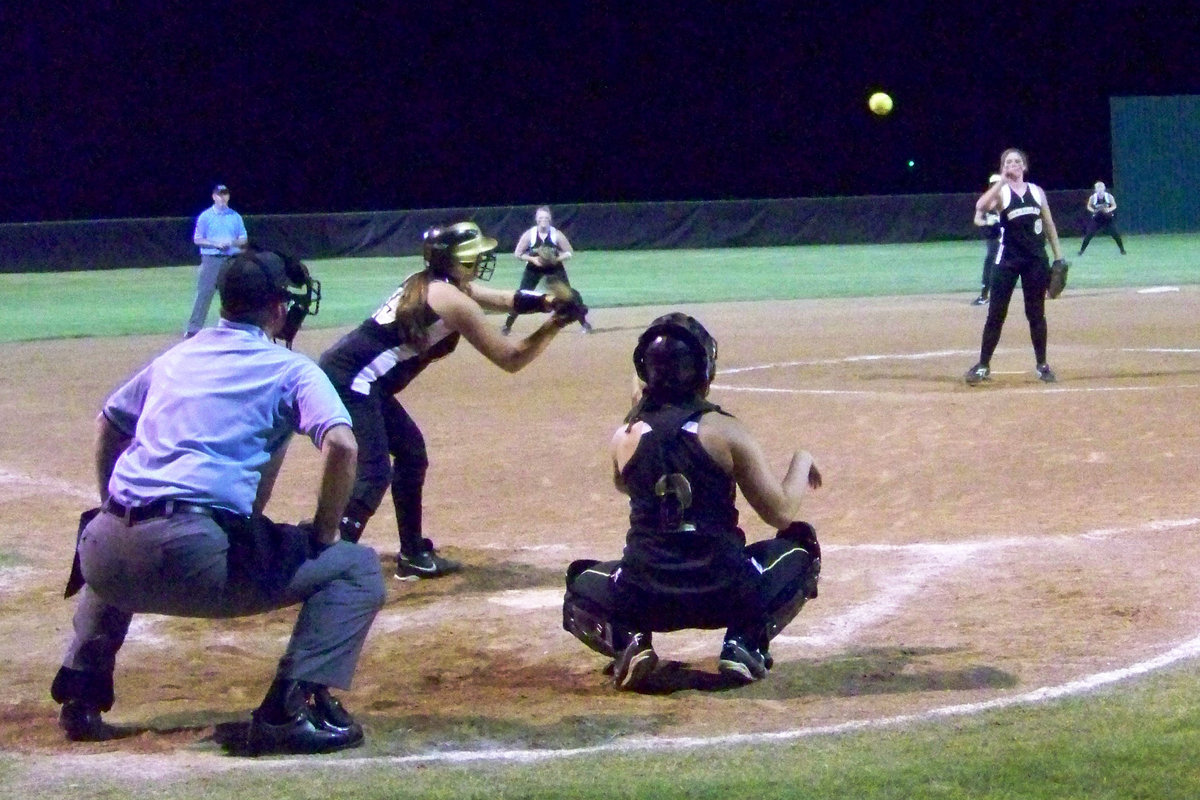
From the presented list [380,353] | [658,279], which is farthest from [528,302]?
[658,279]

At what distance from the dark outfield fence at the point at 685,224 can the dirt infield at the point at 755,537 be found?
2264 centimetres

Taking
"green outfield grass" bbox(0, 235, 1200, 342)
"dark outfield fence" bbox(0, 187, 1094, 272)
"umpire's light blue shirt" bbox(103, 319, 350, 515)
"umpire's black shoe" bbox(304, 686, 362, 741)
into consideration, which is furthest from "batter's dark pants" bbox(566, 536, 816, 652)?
"dark outfield fence" bbox(0, 187, 1094, 272)

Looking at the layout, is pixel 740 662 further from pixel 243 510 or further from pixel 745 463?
pixel 243 510

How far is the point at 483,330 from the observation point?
6535 mm

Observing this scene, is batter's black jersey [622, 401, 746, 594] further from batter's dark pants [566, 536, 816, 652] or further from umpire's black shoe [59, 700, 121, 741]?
umpire's black shoe [59, 700, 121, 741]

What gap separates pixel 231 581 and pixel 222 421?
461 mm

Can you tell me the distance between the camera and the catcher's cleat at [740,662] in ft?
18.0

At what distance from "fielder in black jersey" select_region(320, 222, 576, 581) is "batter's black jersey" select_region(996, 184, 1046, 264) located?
659 centimetres

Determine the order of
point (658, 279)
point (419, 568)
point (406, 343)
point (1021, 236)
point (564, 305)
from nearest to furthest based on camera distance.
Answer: point (564, 305), point (406, 343), point (419, 568), point (1021, 236), point (658, 279)

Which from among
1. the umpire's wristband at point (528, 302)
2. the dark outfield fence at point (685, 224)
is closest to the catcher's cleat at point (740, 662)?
the umpire's wristband at point (528, 302)

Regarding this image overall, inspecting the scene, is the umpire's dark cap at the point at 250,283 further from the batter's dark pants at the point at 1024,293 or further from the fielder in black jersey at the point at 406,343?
the batter's dark pants at the point at 1024,293

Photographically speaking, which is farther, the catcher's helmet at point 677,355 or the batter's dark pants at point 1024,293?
the batter's dark pants at point 1024,293

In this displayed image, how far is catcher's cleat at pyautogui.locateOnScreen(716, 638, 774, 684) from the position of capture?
5477 mm

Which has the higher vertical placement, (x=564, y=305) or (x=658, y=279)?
(x=564, y=305)
